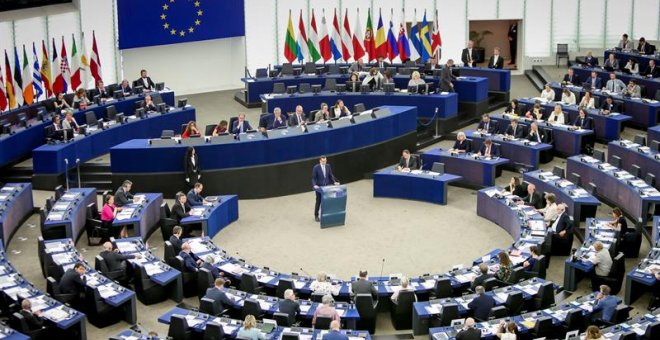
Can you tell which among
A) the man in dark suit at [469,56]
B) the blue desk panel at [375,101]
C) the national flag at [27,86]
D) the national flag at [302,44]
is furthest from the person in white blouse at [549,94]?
the national flag at [27,86]

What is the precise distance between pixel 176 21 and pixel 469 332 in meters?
25.2

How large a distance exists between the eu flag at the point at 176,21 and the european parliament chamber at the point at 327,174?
0.08 metres

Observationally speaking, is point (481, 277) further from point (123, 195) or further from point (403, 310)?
point (123, 195)

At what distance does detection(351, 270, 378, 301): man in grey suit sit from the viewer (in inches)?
798

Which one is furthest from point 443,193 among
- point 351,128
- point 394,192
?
point 351,128

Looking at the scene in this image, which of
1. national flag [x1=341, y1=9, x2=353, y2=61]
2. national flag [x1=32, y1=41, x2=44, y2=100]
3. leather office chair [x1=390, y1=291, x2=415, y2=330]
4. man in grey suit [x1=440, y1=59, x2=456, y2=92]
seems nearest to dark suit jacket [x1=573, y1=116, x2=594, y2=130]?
man in grey suit [x1=440, y1=59, x2=456, y2=92]

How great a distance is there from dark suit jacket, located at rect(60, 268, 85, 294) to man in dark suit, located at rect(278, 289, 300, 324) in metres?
4.31

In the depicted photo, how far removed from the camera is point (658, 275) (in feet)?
66.4

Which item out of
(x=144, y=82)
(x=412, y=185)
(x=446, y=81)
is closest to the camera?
(x=412, y=185)

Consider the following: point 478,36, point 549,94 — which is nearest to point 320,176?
point 549,94

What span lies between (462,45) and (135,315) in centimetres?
2631

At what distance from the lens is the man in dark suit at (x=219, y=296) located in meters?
19.7

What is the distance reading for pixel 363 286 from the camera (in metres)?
20.3

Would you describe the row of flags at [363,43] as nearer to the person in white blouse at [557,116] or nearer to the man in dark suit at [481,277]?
the person in white blouse at [557,116]
